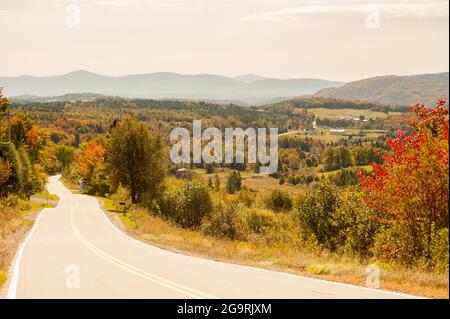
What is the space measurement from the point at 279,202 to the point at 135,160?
58514 mm

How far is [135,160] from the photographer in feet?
180

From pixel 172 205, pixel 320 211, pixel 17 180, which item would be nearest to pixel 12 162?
pixel 17 180

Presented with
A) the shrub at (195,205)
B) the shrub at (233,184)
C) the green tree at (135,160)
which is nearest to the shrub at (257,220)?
the shrub at (195,205)

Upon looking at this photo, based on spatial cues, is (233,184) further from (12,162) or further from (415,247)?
(415,247)

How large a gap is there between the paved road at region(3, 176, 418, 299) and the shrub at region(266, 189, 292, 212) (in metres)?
83.2

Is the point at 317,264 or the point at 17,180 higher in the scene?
the point at 317,264

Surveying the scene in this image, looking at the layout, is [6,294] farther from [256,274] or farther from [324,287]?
[324,287]

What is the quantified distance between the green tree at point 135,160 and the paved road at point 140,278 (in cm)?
2859

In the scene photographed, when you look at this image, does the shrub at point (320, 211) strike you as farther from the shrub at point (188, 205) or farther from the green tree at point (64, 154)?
the green tree at point (64, 154)

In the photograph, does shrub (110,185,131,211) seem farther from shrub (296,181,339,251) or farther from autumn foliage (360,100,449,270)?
autumn foliage (360,100,449,270)

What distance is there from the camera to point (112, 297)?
11727 millimetres

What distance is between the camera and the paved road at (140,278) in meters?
12.1
